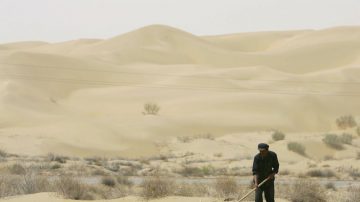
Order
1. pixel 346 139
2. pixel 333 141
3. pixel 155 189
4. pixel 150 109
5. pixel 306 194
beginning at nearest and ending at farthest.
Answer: pixel 155 189 < pixel 306 194 < pixel 333 141 < pixel 346 139 < pixel 150 109

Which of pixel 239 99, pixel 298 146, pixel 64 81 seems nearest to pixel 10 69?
pixel 64 81

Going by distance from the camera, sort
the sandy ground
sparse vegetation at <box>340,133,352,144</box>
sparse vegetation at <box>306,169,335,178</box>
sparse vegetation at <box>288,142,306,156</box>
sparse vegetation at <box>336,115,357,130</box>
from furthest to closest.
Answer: sparse vegetation at <box>336,115,357,130</box>, sparse vegetation at <box>340,133,352,144</box>, sparse vegetation at <box>288,142,306,156</box>, sparse vegetation at <box>306,169,335,178</box>, the sandy ground

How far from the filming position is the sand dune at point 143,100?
67438 millimetres

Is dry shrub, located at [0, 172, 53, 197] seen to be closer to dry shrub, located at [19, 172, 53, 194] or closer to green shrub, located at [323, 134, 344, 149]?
dry shrub, located at [19, 172, 53, 194]

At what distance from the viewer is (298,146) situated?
5716 centimetres

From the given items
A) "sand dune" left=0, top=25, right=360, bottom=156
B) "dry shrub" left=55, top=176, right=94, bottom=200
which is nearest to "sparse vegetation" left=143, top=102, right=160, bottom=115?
"sand dune" left=0, top=25, right=360, bottom=156

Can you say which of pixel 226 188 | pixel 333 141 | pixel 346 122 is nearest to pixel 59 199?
pixel 226 188

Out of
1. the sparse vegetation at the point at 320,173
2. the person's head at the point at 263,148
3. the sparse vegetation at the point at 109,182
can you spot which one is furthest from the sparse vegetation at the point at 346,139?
the person's head at the point at 263,148

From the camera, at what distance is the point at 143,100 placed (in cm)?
9762

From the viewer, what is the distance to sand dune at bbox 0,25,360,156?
6744 centimetres

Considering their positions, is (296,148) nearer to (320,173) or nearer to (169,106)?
(320,173)

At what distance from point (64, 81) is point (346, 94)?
3780cm

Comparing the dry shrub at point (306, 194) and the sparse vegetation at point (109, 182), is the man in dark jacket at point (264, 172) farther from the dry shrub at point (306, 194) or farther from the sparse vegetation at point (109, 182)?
the sparse vegetation at point (109, 182)

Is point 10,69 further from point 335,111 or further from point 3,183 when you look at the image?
point 3,183
